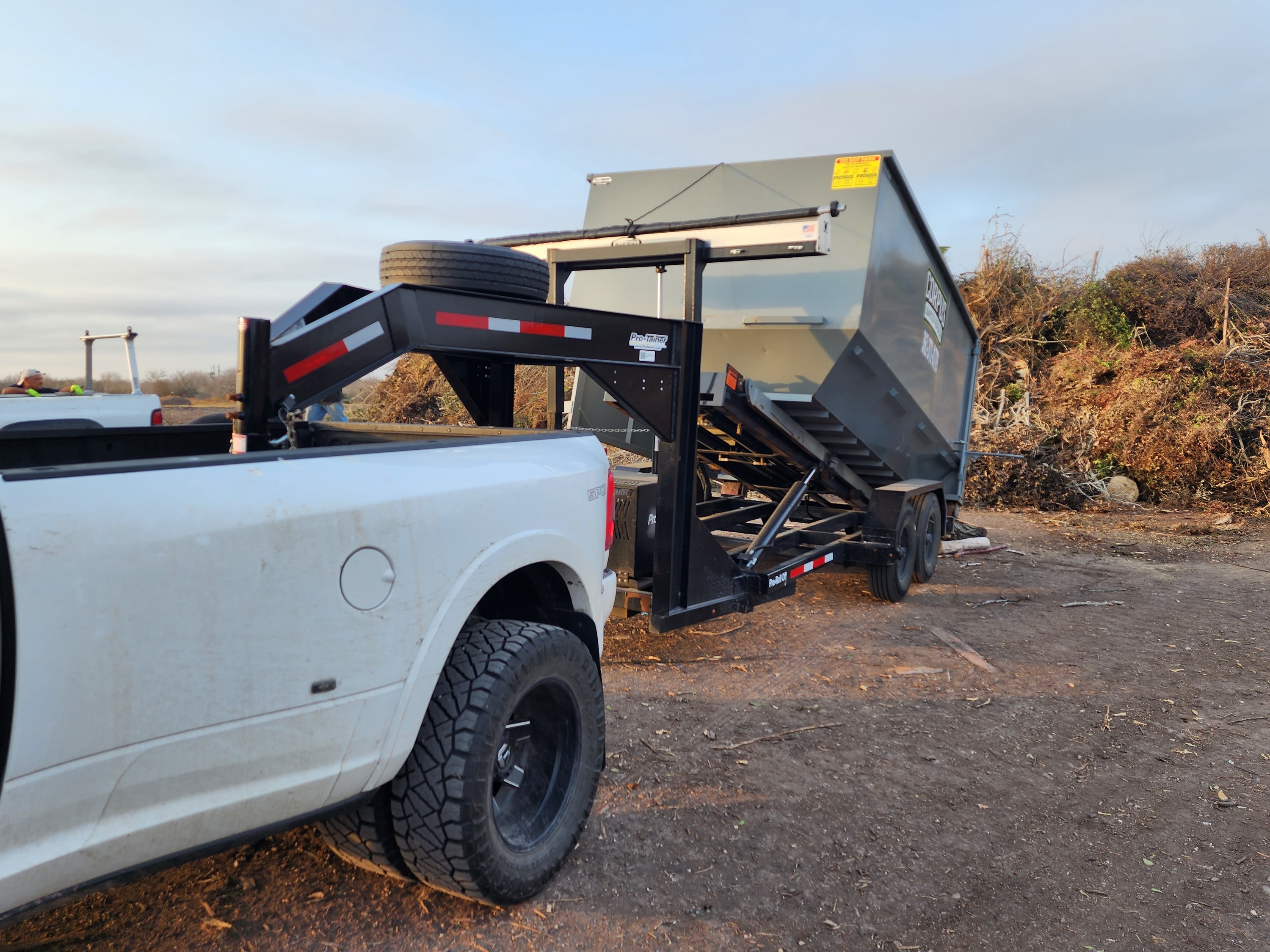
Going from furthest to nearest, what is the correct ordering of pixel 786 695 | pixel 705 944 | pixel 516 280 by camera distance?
pixel 786 695 < pixel 516 280 < pixel 705 944

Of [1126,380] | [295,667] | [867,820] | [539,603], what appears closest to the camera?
[295,667]

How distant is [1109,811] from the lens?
12.1 feet

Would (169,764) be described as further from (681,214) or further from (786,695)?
(681,214)

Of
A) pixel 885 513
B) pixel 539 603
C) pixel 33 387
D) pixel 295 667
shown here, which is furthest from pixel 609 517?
pixel 33 387

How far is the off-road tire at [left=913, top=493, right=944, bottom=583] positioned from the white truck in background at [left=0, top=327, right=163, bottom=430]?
631 cm

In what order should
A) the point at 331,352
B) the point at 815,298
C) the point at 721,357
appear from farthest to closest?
the point at 721,357 → the point at 815,298 → the point at 331,352

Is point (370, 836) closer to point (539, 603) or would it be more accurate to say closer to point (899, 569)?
point (539, 603)

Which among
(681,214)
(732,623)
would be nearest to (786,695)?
(732,623)

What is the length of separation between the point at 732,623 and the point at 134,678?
5134 millimetres

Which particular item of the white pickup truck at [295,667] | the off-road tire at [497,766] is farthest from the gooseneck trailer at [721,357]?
the off-road tire at [497,766]

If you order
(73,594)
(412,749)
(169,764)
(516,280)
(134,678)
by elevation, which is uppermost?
(516,280)

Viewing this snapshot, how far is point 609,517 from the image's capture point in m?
3.30

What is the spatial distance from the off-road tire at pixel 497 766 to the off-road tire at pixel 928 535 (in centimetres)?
544

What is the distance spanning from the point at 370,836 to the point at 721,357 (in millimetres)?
4687
